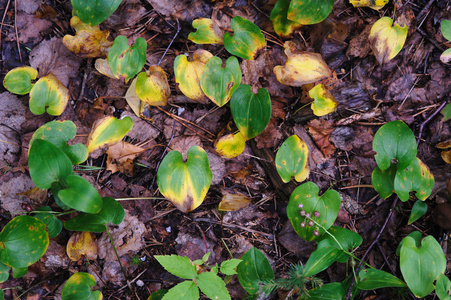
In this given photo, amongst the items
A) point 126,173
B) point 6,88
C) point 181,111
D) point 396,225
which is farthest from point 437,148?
point 6,88

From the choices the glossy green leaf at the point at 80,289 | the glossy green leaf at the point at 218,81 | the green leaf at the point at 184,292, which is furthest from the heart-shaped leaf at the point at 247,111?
the glossy green leaf at the point at 80,289

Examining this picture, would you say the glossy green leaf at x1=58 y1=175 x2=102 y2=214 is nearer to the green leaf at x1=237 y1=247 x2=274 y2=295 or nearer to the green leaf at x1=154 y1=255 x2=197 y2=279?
the green leaf at x1=154 y1=255 x2=197 y2=279

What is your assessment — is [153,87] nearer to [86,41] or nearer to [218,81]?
[218,81]

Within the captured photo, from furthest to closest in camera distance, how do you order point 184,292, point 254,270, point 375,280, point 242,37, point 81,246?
1. point 242,37
2. point 81,246
3. point 254,270
4. point 375,280
5. point 184,292

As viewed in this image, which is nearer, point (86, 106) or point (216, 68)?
point (216, 68)

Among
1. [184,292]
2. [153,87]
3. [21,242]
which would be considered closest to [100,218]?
[21,242]

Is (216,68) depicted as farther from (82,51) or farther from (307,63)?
(82,51)

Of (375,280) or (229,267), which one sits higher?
(229,267)
